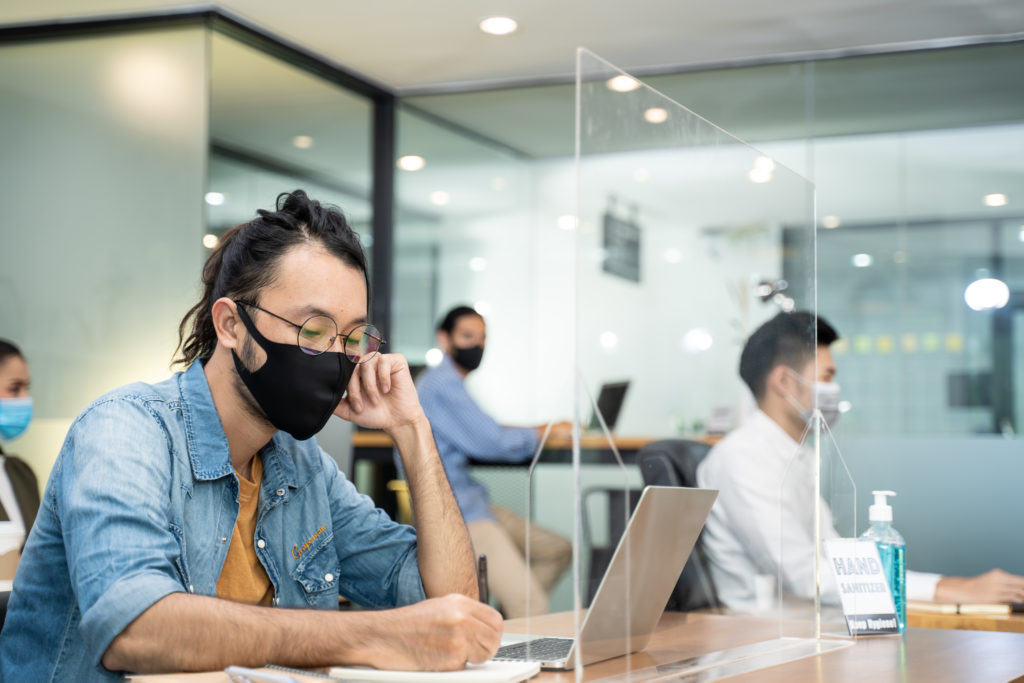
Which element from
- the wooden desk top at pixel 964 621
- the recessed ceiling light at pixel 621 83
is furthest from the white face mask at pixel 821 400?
the recessed ceiling light at pixel 621 83

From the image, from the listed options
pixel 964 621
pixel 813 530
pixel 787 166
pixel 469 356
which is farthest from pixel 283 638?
pixel 469 356

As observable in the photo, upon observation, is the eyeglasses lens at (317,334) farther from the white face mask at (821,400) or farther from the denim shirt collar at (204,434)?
the white face mask at (821,400)

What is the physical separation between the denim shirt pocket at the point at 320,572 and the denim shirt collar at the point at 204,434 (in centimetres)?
10

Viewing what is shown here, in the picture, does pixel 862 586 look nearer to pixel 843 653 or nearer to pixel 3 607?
pixel 843 653

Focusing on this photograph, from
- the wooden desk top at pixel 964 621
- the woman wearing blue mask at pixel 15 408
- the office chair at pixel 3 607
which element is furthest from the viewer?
the woman wearing blue mask at pixel 15 408

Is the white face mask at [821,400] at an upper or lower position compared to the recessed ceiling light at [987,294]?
lower

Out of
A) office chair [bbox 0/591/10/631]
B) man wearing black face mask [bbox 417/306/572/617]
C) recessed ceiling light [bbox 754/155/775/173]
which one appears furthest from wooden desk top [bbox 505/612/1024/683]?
man wearing black face mask [bbox 417/306/572/617]

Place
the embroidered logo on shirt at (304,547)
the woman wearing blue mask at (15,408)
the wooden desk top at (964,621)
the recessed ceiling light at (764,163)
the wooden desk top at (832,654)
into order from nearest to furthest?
the wooden desk top at (832,654) < the embroidered logo on shirt at (304,547) < the wooden desk top at (964,621) < the recessed ceiling light at (764,163) < the woman wearing blue mask at (15,408)

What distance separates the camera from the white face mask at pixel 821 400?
2.14 metres

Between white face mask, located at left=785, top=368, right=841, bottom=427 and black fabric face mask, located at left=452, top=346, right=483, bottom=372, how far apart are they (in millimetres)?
2672

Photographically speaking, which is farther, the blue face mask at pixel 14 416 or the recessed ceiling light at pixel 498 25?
the recessed ceiling light at pixel 498 25

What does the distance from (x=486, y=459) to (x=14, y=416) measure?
5.60 feet

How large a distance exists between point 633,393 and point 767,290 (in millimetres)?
371

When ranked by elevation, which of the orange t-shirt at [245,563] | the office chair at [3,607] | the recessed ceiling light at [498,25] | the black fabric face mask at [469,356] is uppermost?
the recessed ceiling light at [498,25]
